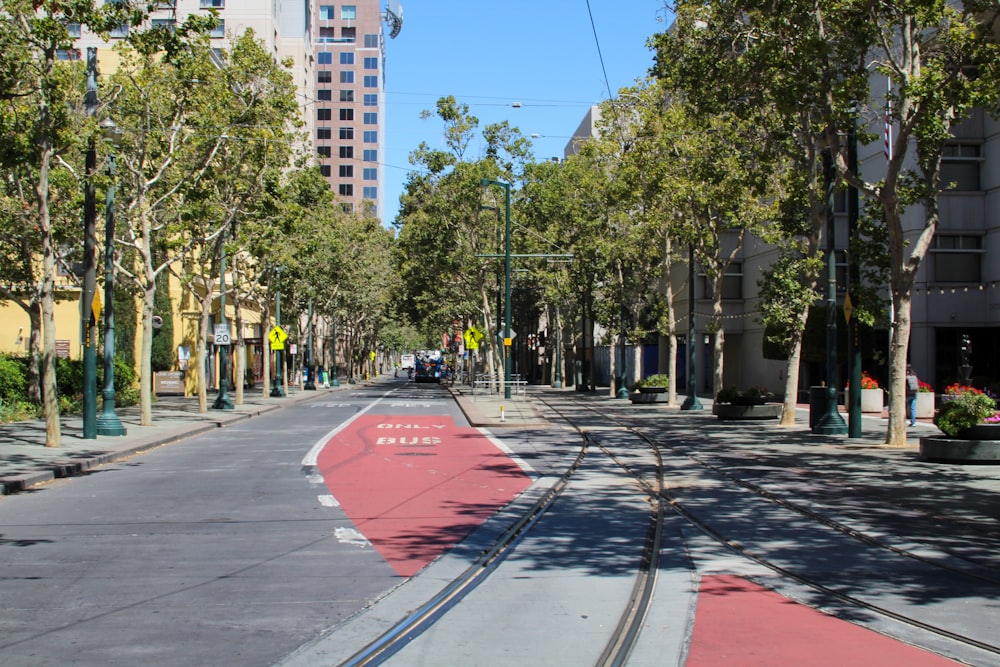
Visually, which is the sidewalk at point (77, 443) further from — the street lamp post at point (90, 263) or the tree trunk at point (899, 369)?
the tree trunk at point (899, 369)

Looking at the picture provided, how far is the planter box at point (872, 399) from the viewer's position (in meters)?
36.4

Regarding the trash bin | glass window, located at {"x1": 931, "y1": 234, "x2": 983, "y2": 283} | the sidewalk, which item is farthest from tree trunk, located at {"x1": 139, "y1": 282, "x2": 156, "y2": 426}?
glass window, located at {"x1": 931, "y1": 234, "x2": 983, "y2": 283}

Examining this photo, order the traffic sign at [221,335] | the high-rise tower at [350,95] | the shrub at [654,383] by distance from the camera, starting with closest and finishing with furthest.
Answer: the traffic sign at [221,335] → the shrub at [654,383] → the high-rise tower at [350,95]

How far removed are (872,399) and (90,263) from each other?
26.7 m

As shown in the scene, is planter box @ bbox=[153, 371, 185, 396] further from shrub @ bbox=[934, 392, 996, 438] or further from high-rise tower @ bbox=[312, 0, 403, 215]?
high-rise tower @ bbox=[312, 0, 403, 215]

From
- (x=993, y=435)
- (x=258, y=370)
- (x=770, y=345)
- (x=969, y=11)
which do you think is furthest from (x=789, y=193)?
(x=258, y=370)

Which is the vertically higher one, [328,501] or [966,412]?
[966,412]

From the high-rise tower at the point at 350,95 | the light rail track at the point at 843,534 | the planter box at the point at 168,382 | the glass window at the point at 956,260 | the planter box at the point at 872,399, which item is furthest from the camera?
the high-rise tower at the point at 350,95

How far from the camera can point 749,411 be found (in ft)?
107

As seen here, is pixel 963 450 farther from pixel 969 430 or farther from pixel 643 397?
pixel 643 397

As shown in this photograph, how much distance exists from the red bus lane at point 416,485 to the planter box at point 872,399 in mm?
16166

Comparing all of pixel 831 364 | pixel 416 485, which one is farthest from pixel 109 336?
pixel 831 364

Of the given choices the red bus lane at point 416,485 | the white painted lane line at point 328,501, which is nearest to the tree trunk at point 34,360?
the red bus lane at point 416,485

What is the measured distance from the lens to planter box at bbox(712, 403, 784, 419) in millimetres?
32625
